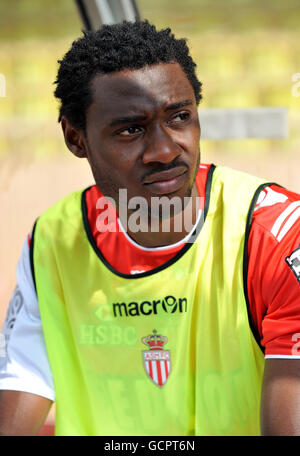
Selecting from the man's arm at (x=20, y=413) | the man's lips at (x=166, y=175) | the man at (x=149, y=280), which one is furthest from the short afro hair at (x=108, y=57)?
the man's arm at (x=20, y=413)

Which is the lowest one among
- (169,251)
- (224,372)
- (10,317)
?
(224,372)

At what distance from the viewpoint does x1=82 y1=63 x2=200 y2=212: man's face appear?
1288 mm

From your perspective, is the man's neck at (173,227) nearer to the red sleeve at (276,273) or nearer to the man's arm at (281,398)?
the red sleeve at (276,273)

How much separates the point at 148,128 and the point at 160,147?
0.17 feet

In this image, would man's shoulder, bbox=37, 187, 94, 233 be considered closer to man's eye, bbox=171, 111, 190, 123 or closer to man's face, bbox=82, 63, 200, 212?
man's face, bbox=82, 63, 200, 212

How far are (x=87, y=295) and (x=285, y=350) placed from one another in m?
0.50

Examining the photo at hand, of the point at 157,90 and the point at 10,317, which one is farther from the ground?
the point at 157,90

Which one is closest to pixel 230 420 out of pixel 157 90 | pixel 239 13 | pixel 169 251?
pixel 169 251

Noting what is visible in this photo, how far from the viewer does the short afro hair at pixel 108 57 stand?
4.32 feet

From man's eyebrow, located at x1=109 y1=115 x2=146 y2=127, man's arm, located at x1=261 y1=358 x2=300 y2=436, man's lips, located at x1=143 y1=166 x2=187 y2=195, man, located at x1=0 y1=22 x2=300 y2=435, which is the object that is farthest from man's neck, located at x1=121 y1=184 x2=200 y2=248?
man's arm, located at x1=261 y1=358 x2=300 y2=436

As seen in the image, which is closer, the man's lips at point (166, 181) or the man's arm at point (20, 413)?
the man's lips at point (166, 181)

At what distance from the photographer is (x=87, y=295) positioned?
1.52 meters

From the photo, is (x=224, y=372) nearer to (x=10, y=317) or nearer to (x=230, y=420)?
(x=230, y=420)
